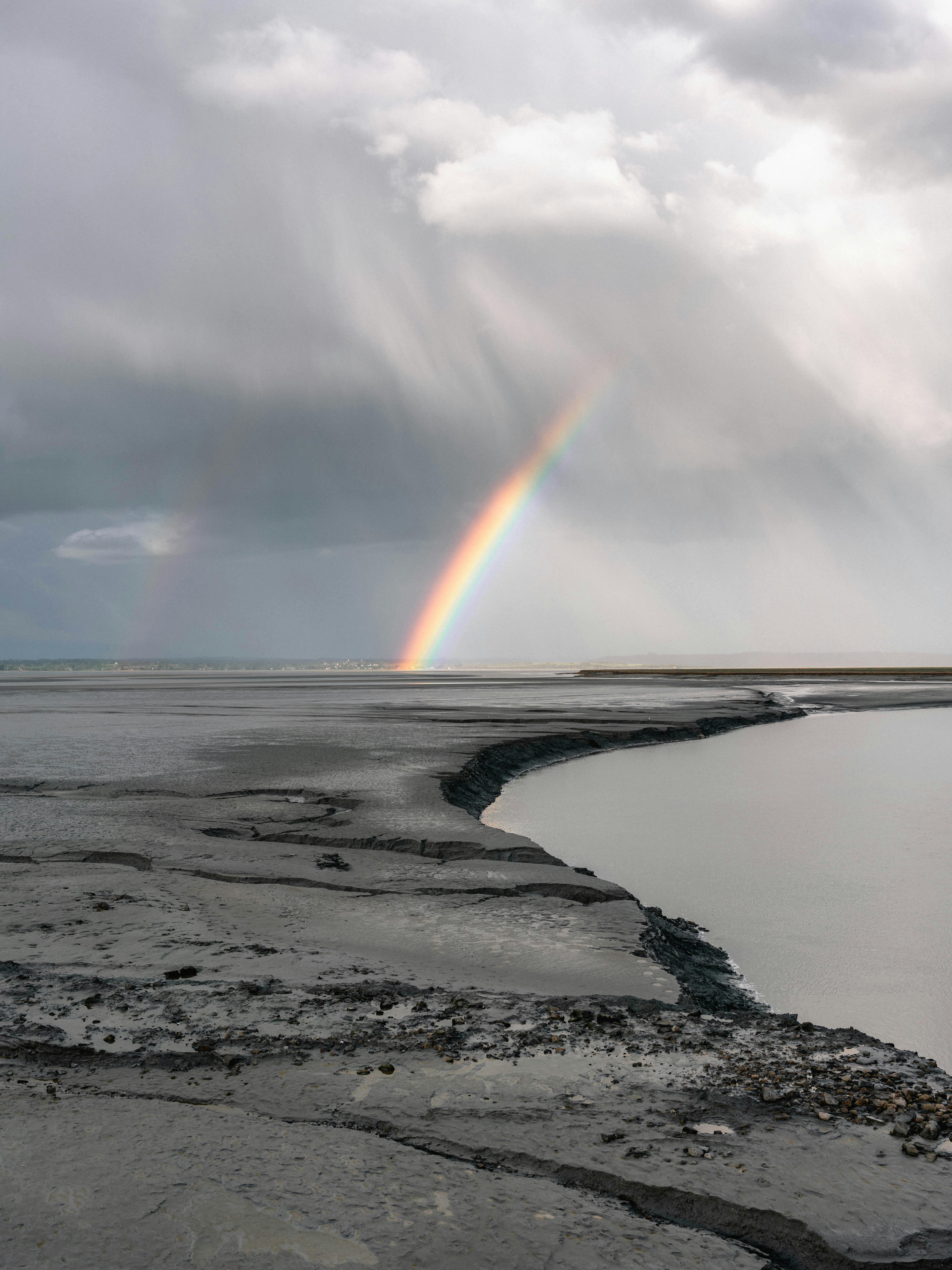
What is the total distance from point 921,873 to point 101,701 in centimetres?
3525

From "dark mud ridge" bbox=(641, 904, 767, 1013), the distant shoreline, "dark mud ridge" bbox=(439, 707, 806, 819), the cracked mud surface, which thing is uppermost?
the distant shoreline

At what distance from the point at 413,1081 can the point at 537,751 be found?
1383cm

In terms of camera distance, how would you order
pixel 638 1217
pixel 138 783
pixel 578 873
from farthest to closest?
pixel 138 783, pixel 578 873, pixel 638 1217

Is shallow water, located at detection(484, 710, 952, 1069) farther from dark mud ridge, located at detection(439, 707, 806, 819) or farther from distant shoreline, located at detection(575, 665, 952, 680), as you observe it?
distant shoreline, located at detection(575, 665, 952, 680)

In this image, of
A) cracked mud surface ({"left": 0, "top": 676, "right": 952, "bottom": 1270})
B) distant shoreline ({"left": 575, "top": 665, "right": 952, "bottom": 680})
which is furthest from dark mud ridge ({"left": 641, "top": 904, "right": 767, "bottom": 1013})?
distant shoreline ({"left": 575, "top": 665, "right": 952, "bottom": 680})

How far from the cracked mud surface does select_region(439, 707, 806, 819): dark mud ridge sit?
4.15m

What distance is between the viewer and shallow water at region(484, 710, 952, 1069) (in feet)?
17.5

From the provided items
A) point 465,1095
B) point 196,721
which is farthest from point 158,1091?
point 196,721

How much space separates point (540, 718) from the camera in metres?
23.1

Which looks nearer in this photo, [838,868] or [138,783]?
[838,868]

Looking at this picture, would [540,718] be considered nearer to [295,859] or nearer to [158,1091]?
[295,859]

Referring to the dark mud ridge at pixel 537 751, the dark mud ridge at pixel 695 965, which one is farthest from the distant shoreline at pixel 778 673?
the dark mud ridge at pixel 695 965

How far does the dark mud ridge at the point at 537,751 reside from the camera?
12273mm

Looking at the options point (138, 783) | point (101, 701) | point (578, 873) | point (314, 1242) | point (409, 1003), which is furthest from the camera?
point (101, 701)
